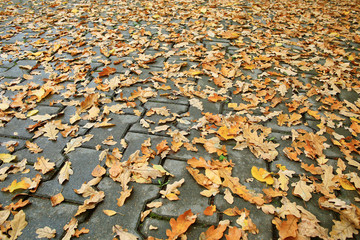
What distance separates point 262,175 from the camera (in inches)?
71.2

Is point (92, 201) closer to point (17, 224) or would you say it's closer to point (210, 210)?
point (17, 224)

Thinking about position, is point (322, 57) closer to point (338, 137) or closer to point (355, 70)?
point (355, 70)

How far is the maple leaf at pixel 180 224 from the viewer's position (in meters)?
1.45

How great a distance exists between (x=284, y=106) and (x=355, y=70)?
1.45 m

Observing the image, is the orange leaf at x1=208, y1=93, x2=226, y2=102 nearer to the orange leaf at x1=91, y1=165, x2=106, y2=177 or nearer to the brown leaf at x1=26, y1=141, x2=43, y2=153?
the orange leaf at x1=91, y1=165, x2=106, y2=177

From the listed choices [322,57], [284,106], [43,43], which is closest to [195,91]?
[284,106]

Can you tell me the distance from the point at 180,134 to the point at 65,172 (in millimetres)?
1021

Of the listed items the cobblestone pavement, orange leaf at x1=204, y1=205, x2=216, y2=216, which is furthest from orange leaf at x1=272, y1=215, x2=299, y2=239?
orange leaf at x1=204, y1=205, x2=216, y2=216

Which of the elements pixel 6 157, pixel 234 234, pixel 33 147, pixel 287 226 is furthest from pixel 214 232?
A: pixel 6 157

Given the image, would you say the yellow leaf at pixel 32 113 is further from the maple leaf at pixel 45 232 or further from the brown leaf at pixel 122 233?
the brown leaf at pixel 122 233

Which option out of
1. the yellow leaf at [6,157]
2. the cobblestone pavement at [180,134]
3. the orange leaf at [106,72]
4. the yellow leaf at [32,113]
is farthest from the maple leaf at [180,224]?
the orange leaf at [106,72]

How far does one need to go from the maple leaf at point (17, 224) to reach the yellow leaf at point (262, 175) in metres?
1.67

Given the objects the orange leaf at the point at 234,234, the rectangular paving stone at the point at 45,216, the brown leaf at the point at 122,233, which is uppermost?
the orange leaf at the point at 234,234

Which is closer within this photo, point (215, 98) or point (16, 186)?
point (16, 186)
